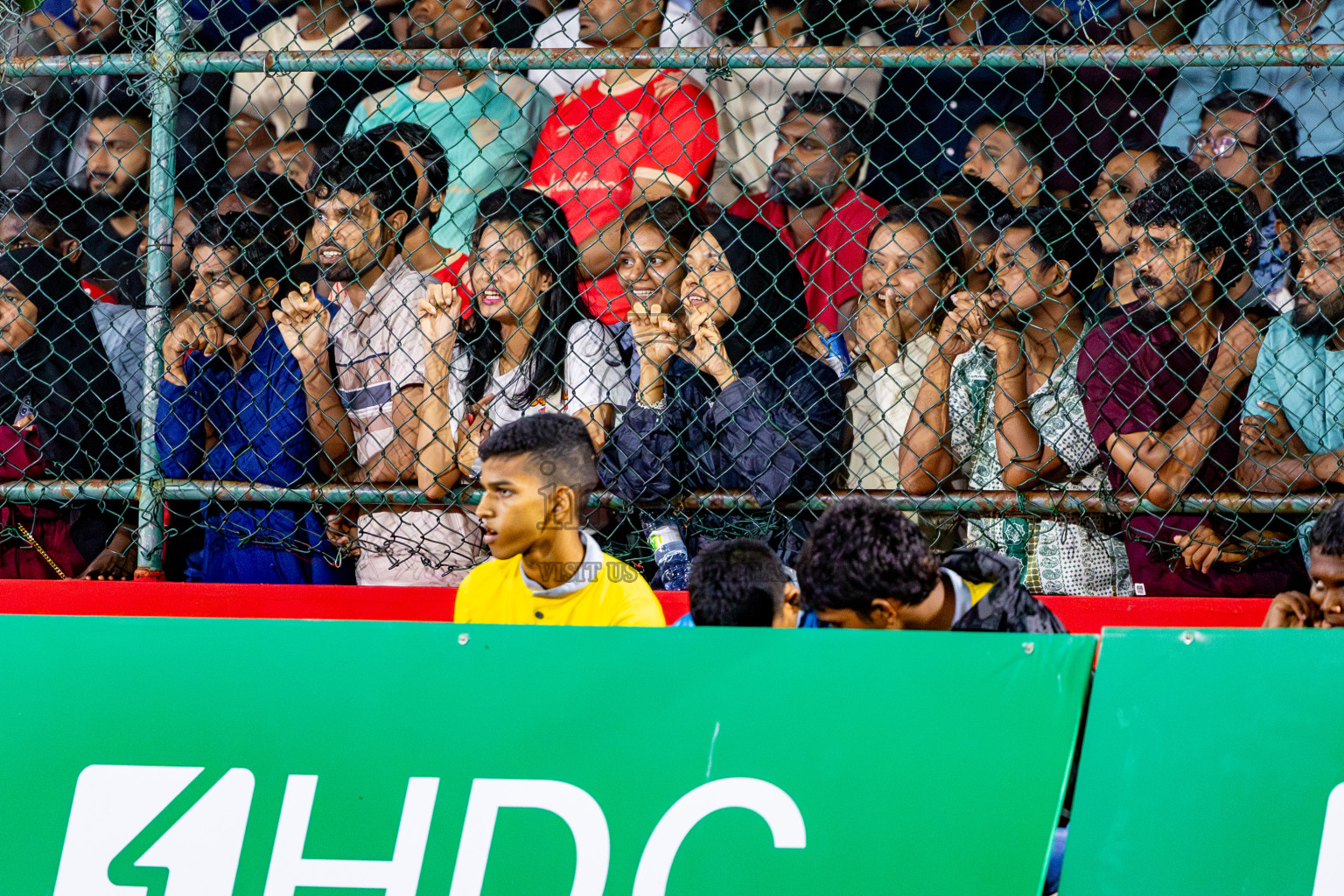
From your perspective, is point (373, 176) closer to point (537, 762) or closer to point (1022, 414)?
point (1022, 414)

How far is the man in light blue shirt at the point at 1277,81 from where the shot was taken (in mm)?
3410

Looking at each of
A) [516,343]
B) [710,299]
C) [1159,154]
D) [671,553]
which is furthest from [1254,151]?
[516,343]

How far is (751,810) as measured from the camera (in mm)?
1786

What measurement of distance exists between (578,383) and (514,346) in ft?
0.72

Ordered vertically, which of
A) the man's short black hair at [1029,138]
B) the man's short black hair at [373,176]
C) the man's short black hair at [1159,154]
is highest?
the man's short black hair at [1029,138]

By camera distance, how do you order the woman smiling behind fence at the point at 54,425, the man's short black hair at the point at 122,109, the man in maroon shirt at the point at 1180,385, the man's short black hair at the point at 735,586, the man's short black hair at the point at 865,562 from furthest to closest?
the man's short black hair at the point at 122,109 < the woman smiling behind fence at the point at 54,425 < the man in maroon shirt at the point at 1180,385 < the man's short black hair at the point at 735,586 < the man's short black hair at the point at 865,562

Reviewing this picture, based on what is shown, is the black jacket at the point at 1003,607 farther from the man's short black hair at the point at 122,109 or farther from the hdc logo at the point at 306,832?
the man's short black hair at the point at 122,109

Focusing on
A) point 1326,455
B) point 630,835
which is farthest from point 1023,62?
point 630,835

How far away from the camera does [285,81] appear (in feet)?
13.5

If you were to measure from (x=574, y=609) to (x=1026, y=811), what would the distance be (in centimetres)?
123

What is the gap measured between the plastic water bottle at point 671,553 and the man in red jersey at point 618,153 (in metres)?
0.70

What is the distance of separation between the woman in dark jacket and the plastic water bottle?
0.07 meters

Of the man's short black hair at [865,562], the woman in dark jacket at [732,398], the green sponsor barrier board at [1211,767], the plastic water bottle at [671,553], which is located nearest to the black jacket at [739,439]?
the woman in dark jacket at [732,398]

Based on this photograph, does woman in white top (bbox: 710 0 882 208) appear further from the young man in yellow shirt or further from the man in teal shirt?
the young man in yellow shirt
